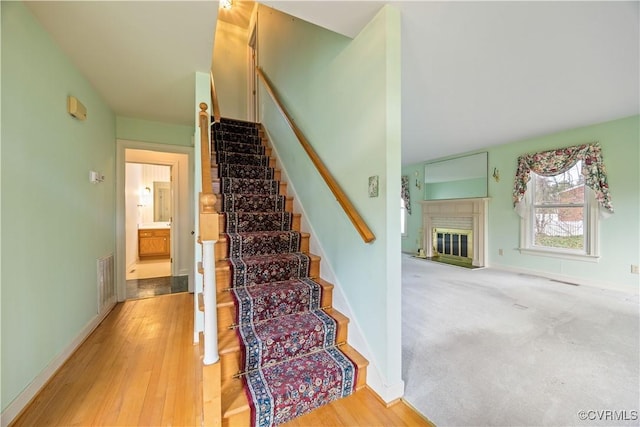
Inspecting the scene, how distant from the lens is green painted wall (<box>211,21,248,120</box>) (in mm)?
5102

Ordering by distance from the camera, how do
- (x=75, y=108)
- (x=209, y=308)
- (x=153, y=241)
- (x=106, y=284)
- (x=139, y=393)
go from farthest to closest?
1. (x=153, y=241)
2. (x=106, y=284)
3. (x=75, y=108)
4. (x=139, y=393)
5. (x=209, y=308)

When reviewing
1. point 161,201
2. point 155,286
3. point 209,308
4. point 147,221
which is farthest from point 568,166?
point 147,221

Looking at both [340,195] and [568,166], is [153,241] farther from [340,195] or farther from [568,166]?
[568,166]

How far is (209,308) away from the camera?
1279 millimetres

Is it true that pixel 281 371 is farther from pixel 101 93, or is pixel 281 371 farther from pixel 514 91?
pixel 514 91

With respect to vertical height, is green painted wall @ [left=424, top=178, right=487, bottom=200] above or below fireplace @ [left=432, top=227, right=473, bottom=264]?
above

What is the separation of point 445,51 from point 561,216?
12.3ft

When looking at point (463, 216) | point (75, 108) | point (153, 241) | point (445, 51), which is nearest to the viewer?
point (75, 108)

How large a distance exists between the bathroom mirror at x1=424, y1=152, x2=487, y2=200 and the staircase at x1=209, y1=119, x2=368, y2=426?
441 centimetres

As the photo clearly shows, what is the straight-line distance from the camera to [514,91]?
2867 mm

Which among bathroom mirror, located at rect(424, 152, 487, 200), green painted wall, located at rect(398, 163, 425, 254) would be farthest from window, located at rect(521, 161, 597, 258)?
green painted wall, located at rect(398, 163, 425, 254)

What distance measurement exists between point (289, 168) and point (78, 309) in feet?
7.53

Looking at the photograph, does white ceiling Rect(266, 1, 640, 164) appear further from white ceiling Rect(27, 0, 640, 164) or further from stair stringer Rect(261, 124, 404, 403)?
stair stringer Rect(261, 124, 404, 403)

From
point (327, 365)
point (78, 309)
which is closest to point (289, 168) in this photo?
point (327, 365)
